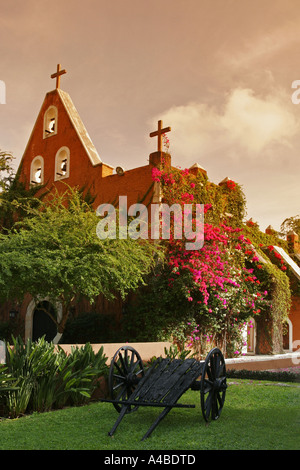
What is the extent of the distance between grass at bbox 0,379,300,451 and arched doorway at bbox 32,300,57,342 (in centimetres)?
988

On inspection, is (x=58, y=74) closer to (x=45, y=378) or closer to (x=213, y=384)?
(x=45, y=378)

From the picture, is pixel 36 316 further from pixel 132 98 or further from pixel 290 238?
pixel 290 238

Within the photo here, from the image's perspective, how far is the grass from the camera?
497cm

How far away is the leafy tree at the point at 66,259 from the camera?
10.9m

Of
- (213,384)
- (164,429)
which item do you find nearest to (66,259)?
(213,384)

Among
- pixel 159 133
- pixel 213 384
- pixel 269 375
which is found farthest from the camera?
pixel 159 133

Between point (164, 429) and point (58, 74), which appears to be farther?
point (58, 74)

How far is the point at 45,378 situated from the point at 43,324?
1053cm

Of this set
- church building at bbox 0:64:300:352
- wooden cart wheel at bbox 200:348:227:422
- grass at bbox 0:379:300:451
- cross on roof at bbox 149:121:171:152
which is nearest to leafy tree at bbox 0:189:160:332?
church building at bbox 0:64:300:352

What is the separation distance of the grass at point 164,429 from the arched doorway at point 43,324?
9.88 m

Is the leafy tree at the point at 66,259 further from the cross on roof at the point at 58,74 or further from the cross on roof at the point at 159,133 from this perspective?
the cross on roof at the point at 58,74

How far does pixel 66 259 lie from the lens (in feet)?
37.7

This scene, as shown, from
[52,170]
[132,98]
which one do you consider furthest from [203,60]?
[52,170]

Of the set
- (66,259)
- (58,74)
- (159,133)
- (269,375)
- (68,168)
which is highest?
(58,74)
